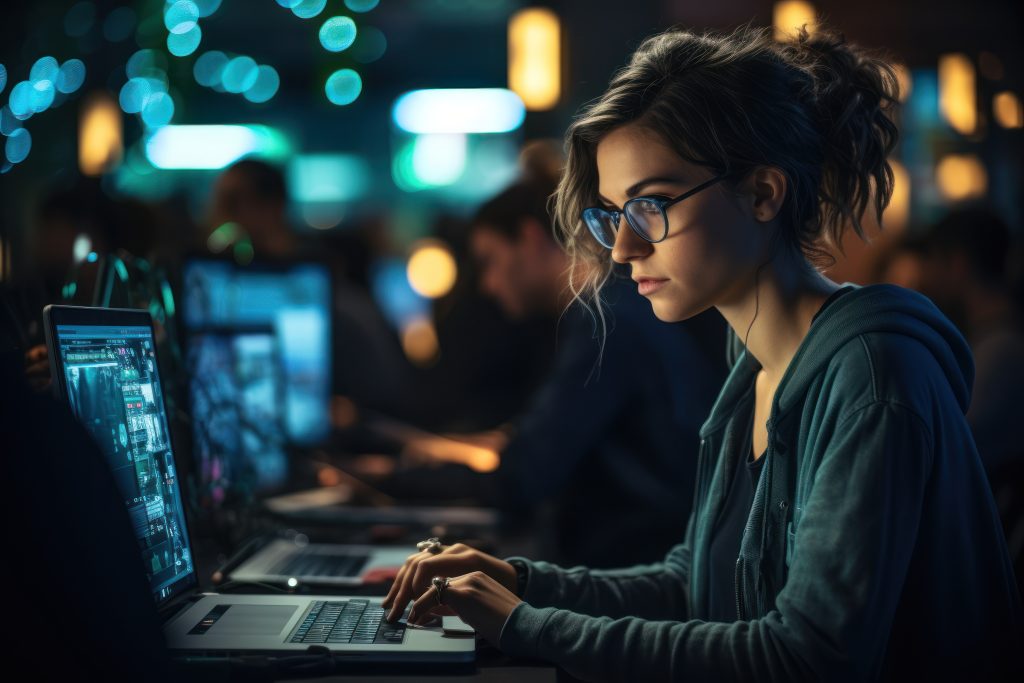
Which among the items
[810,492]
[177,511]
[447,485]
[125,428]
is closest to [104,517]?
[125,428]

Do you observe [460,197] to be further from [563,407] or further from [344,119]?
[563,407]

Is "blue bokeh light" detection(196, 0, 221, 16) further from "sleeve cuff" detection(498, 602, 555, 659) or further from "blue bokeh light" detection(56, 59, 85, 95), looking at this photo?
"sleeve cuff" detection(498, 602, 555, 659)

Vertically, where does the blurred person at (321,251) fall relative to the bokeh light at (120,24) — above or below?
below

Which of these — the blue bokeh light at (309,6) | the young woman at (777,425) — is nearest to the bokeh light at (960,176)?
the blue bokeh light at (309,6)

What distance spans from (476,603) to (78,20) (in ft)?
15.9

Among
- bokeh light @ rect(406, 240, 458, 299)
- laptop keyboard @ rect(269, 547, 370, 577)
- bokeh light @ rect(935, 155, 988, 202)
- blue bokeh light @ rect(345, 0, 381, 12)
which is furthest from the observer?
bokeh light @ rect(406, 240, 458, 299)

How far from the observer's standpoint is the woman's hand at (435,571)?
142 centimetres

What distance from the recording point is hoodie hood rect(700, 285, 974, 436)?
121cm

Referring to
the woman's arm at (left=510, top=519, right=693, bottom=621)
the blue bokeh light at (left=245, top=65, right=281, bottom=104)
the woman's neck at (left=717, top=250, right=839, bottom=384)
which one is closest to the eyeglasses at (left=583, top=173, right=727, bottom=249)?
the woman's neck at (left=717, top=250, right=839, bottom=384)

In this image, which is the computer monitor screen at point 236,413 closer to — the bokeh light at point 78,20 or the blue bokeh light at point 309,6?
the bokeh light at point 78,20

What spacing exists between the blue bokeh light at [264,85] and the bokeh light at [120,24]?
479 cm

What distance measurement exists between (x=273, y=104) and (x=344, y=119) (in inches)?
32.8

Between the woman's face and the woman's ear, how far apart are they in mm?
10

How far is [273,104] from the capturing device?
1118 centimetres
